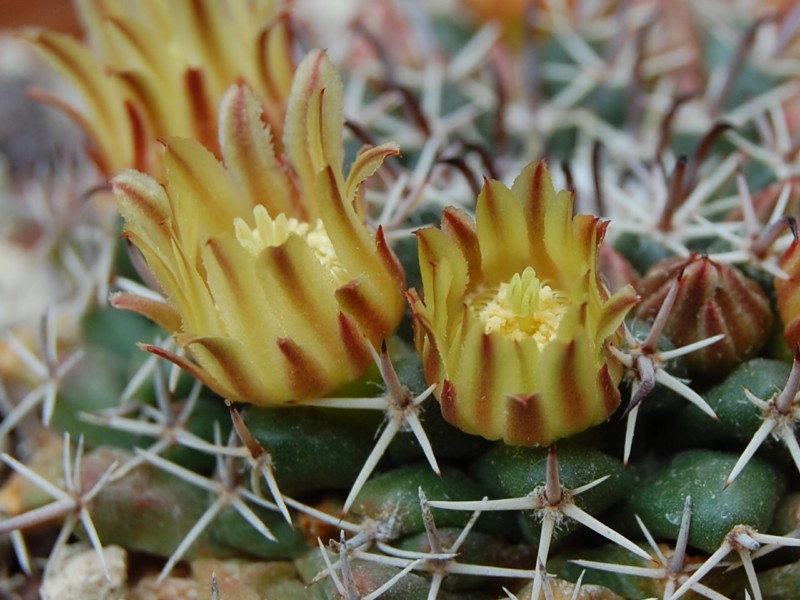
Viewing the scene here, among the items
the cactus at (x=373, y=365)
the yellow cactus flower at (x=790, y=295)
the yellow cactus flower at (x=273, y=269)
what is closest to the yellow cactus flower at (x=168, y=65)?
the cactus at (x=373, y=365)

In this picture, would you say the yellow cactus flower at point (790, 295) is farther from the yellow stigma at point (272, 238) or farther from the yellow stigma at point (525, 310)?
the yellow stigma at point (272, 238)

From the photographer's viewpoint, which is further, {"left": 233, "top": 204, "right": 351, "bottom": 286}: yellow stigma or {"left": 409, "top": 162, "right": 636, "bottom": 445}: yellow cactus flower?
{"left": 233, "top": 204, "right": 351, "bottom": 286}: yellow stigma

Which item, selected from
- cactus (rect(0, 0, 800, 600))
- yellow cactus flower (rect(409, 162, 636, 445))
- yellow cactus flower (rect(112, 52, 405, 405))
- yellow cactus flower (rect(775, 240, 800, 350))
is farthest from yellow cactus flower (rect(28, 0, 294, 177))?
yellow cactus flower (rect(775, 240, 800, 350))

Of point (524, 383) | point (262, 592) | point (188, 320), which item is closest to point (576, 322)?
point (524, 383)

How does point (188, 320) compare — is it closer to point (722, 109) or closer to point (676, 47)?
point (722, 109)

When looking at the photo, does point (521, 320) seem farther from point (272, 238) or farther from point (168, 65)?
point (168, 65)

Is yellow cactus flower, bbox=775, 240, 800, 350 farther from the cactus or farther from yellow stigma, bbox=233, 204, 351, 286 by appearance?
yellow stigma, bbox=233, 204, 351, 286

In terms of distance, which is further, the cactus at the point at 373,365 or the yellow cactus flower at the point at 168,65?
the yellow cactus flower at the point at 168,65
